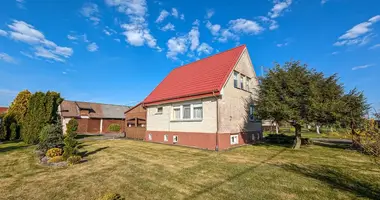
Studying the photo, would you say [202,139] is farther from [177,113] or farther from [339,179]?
[339,179]

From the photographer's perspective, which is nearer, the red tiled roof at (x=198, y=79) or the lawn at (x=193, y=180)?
the lawn at (x=193, y=180)

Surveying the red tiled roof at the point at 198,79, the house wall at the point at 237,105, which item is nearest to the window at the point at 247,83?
the house wall at the point at 237,105

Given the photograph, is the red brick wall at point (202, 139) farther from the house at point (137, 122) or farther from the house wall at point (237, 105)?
the house at point (137, 122)

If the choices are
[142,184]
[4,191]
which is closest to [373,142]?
[142,184]

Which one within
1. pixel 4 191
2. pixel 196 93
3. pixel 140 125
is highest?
pixel 196 93

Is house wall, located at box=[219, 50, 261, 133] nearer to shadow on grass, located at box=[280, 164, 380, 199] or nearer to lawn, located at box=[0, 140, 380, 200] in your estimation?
lawn, located at box=[0, 140, 380, 200]

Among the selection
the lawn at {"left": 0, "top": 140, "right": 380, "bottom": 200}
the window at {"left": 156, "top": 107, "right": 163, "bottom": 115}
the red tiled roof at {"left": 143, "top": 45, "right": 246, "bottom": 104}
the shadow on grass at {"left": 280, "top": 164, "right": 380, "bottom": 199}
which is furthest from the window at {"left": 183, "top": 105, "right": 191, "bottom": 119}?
the shadow on grass at {"left": 280, "top": 164, "right": 380, "bottom": 199}

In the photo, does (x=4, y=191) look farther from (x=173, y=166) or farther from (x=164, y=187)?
(x=173, y=166)

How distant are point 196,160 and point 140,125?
45.7 ft

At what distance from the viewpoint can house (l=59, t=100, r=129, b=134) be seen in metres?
32.6

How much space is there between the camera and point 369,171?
7.36 metres

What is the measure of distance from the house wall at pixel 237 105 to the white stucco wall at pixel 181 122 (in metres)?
0.67

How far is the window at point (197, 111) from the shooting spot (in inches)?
548

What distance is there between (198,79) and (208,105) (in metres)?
3.28
